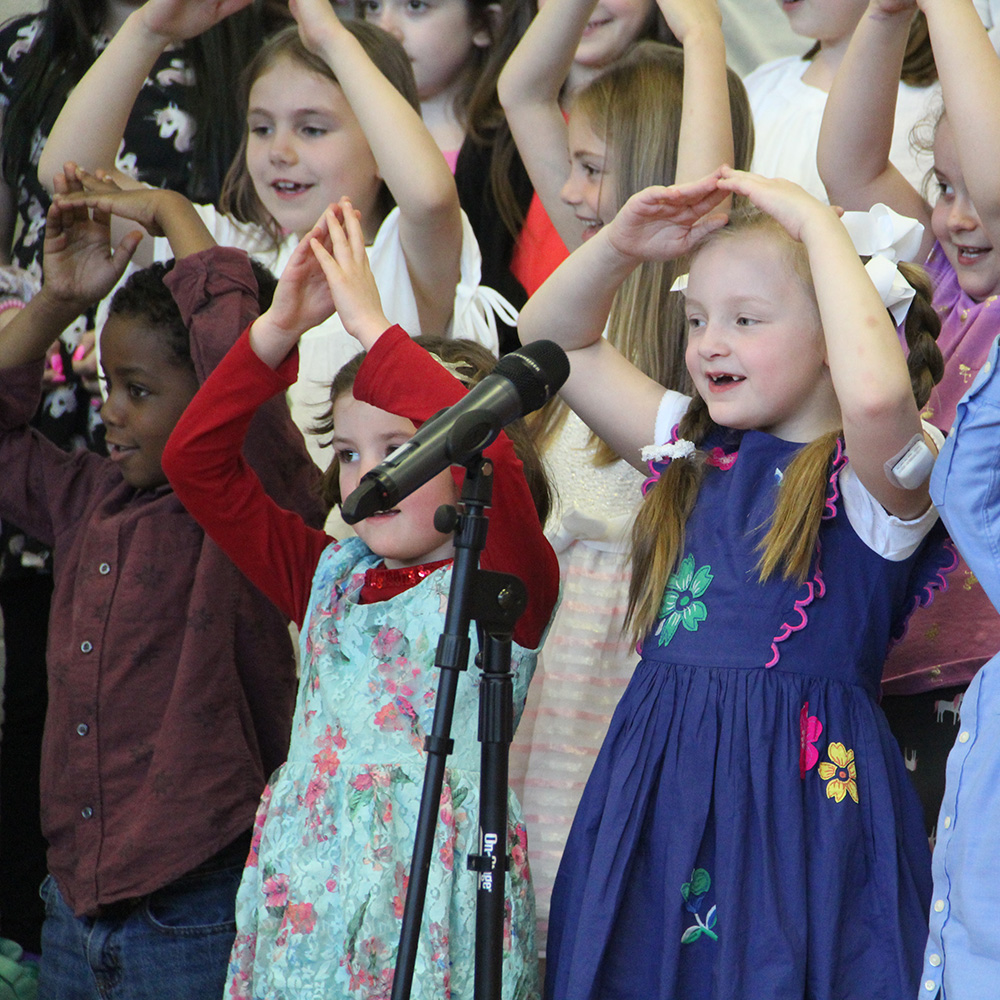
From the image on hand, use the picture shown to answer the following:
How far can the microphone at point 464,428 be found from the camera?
1.28 m

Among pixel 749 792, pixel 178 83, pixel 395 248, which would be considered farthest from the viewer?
pixel 178 83

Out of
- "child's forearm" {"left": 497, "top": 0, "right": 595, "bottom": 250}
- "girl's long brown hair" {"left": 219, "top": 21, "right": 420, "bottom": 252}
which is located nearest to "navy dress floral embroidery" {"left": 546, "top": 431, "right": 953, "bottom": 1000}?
"child's forearm" {"left": 497, "top": 0, "right": 595, "bottom": 250}

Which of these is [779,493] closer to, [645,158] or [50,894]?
[645,158]

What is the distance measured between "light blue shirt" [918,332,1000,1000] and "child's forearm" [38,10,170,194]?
1.78 meters

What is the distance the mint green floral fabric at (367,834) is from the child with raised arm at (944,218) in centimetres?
58

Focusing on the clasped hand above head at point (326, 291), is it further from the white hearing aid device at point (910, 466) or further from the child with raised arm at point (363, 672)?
the white hearing aid device at point (910, 466)

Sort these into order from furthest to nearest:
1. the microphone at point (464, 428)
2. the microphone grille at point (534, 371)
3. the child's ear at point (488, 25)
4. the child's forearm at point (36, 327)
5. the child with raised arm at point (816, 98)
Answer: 1. the child's ear at point (488, 25)
2. the child with raised arm at point (816, 98)
3. the child's forearm at point (36, 327)
4. the microphone grille at point (534, 371)
5. the microphone at point (464, 428)

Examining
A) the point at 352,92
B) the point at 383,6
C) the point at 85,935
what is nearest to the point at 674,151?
the point at 352,92

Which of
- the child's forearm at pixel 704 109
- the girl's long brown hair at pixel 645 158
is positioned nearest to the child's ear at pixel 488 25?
the girl's long brown hair at pixel 645 158

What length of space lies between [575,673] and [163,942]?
0.75m

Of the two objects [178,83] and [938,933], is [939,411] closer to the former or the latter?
[938,933]

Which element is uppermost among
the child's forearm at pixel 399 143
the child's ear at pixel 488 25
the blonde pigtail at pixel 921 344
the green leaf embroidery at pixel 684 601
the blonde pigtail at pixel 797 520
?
the child's ear at pixel 488 25

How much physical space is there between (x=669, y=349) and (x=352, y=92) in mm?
697

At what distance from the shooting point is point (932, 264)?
2127 mm
